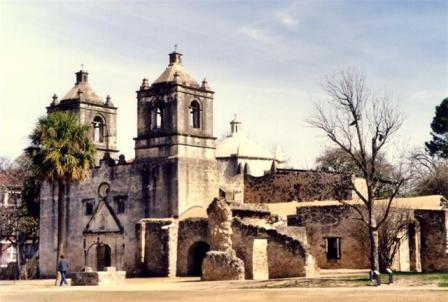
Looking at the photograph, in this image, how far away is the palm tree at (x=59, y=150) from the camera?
127 feet

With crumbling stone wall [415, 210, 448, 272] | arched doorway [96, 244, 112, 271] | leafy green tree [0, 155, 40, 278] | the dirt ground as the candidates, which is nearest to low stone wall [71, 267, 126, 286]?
the dirt ground

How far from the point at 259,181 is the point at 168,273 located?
36.4ft

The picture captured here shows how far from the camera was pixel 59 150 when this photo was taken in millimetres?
38781

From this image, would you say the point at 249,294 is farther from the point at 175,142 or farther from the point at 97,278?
the point at 175,142

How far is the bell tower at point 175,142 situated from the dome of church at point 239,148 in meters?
10.6

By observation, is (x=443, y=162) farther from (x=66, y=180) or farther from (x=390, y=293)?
(x=390, y=293)

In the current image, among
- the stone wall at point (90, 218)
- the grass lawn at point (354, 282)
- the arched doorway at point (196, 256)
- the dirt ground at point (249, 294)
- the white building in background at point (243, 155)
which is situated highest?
the white building in background at point (243, 155)

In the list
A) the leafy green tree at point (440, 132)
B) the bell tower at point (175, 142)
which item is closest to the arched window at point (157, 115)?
the bell tower at point (175, 142)

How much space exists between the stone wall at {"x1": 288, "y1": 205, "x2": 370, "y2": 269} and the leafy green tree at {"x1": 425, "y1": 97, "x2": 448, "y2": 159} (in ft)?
99.4

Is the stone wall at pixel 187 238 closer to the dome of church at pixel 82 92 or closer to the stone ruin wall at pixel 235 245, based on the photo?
the stone ruin wall at pixel 235 245

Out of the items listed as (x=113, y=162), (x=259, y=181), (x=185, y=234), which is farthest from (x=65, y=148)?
(x=259, y=181)

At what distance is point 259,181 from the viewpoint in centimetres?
5209

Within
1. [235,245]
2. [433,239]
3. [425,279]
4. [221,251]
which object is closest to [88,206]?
[235,245]

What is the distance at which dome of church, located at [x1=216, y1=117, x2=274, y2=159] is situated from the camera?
6028cm
